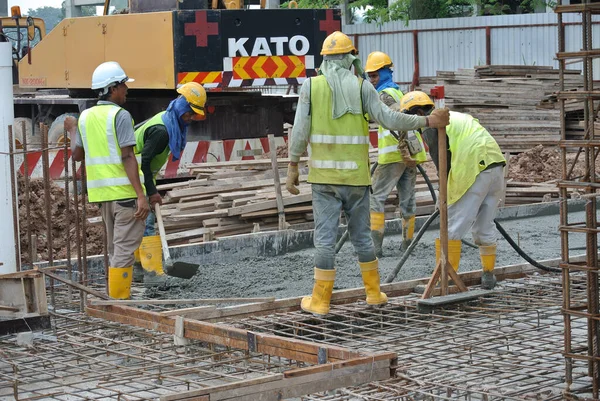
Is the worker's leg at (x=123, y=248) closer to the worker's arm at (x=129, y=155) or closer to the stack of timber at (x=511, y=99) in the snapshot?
the worker's arm at (x=129, y=155)

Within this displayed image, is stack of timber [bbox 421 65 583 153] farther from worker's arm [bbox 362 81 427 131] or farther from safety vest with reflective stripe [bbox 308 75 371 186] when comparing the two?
safety vest with reflective stripe [bbox 308 75 371 186]

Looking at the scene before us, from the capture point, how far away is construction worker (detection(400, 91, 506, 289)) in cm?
845

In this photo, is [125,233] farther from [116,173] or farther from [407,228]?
[407,228]

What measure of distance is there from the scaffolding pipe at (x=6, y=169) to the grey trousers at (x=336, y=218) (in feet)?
8.66

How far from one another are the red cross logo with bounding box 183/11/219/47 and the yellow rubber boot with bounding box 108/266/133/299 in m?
6.19

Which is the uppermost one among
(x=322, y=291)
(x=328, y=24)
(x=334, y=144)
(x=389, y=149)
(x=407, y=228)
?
(x=328, y=24)

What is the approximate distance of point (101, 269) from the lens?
10266 millimetres

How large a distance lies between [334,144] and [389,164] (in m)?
2.75

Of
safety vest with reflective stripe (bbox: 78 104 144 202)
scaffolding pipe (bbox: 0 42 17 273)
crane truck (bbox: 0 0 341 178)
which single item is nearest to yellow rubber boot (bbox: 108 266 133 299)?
safety vest with reflective stripe (bbox: 78 104 144 202)

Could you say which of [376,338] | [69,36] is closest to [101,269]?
[376,338]

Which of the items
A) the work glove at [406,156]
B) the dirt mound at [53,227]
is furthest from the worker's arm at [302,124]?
the dirt mound at [53,227]

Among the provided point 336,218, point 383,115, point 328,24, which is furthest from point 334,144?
point 328,24

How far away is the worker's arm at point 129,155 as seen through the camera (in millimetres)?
8250

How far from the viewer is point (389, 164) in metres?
10.5
